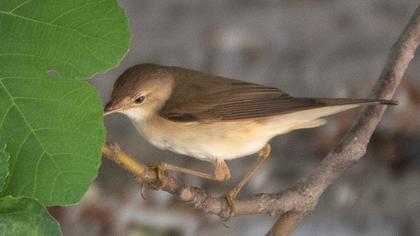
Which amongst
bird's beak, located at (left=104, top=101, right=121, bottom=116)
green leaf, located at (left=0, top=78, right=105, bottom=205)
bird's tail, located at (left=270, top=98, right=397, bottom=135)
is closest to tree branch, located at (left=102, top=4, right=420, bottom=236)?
bird's tail, located at (left=270, top=98, right=397, bottom=135)

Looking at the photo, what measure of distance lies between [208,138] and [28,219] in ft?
3.18

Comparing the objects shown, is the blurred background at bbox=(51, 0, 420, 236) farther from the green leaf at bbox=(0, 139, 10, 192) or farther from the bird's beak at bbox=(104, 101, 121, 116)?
the green leaf at bbox=(0, 139, 10, 192)

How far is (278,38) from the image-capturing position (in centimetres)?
407

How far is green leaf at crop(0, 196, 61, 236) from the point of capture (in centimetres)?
131

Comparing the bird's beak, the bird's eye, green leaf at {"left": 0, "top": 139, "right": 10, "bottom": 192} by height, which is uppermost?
green leaf at {"left": 0, "top": 139, "right": 10, "bottom": 192}

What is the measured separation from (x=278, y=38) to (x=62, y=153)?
110 inches

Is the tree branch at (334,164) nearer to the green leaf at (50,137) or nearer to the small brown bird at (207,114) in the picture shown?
the small brown bird at (207,114)

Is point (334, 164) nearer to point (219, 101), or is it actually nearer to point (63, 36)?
point (219, 101)

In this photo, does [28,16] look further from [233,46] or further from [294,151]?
[233,46]

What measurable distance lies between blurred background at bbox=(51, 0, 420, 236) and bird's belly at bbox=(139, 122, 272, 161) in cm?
135

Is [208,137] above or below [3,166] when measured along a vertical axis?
below

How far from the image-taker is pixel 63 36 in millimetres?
1433

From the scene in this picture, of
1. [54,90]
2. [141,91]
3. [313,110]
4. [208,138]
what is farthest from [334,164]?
[54,90]

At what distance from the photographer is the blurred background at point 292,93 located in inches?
142
